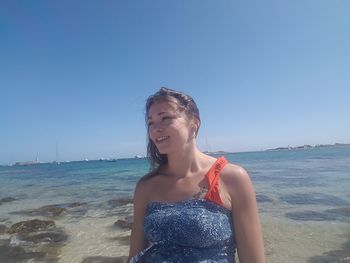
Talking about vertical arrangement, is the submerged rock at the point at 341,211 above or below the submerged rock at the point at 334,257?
above

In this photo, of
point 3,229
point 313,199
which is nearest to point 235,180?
point 3,229

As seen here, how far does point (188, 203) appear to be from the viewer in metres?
2.64

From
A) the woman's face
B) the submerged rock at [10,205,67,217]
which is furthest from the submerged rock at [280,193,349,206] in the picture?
the woman's face

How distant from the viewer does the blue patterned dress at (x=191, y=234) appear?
2.46m

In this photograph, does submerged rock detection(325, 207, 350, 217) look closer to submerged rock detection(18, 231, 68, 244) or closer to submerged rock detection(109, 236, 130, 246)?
submerged rock detection(109, 236, 130, 246)

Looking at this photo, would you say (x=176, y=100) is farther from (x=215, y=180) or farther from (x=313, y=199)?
(x=313, y=199)

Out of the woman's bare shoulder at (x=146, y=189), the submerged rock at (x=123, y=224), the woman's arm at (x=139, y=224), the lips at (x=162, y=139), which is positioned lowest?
the submerged rock at (x=123, y=224)

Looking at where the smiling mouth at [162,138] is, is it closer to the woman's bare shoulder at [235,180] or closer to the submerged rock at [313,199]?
the woman's bare shoulder at [235,180]

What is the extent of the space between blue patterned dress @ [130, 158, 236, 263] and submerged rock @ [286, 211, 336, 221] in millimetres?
9934

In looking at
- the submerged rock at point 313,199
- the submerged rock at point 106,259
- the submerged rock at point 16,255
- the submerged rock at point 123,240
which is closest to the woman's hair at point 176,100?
the submerged rock at point 106,259

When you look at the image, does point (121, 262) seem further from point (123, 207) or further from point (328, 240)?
point (123, 207)

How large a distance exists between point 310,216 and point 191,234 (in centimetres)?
1083

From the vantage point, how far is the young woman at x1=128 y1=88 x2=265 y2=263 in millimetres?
2490

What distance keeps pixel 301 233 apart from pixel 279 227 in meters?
0.89
